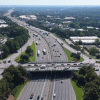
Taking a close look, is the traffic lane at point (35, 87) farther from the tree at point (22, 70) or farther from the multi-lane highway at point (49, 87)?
the tree at point (22, 70)

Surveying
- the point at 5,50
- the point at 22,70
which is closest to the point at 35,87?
the point at 22,70

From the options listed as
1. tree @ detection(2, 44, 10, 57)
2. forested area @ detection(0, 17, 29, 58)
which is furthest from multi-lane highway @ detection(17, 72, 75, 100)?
forested area @ detection(0, 17, 29, 58)

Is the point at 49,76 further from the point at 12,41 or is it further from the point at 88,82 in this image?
the point at 12,41

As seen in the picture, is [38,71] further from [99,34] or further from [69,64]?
[99,34]

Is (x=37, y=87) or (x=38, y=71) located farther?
(x=38, y=71)

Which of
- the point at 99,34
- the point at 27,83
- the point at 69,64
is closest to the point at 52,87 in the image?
the point at 27,83

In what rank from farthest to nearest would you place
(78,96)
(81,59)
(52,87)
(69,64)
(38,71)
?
(81,59)
(69,64)
(38,71)
(52,87)
(78,96)
